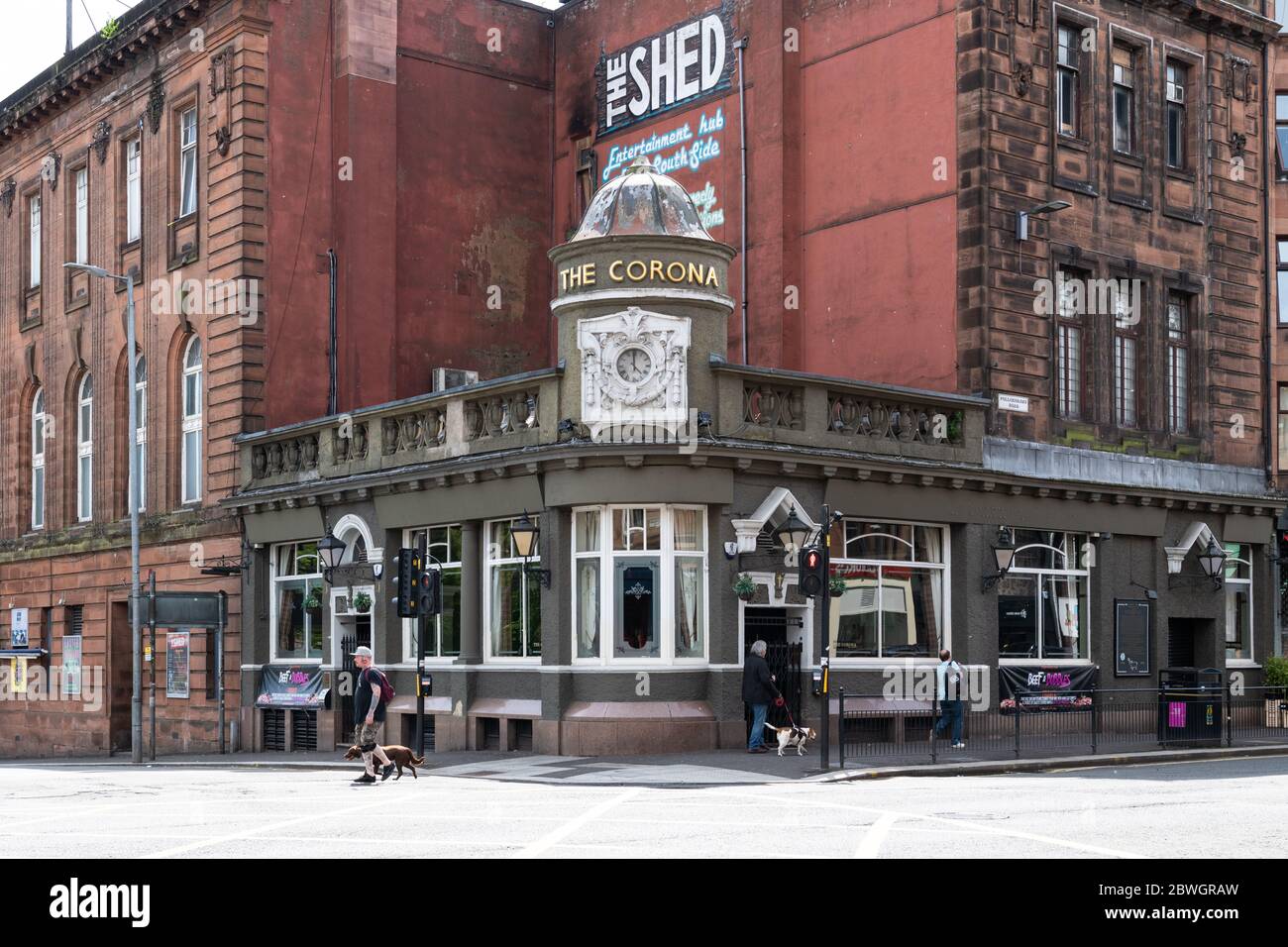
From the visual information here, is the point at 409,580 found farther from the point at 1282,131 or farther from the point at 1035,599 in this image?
the point at 1282,131

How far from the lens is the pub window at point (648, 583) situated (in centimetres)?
2623

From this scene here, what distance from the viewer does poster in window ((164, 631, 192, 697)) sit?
1414 inches

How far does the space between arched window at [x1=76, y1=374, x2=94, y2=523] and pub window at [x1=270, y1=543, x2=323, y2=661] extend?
9.71 metres

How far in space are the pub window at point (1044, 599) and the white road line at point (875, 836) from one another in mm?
14702

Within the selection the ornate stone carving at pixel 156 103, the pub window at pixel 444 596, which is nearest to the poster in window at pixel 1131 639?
the pub window at pixel 444 596

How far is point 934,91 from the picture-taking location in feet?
102

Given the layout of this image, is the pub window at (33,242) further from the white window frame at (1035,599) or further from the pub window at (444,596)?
the white window frame at (1035,599)

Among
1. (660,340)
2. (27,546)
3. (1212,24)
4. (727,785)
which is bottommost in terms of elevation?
(727,785)

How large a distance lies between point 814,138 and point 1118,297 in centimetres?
654

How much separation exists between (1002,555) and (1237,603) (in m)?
8.12

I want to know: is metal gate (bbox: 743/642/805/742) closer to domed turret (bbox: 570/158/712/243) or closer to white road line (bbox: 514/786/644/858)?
domed turret (bbox: 570/158/712/243)

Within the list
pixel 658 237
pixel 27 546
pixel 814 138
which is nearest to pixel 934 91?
pixel 814 138

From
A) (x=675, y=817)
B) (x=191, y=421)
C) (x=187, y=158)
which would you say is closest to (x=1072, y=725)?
(x=675, y=817)
